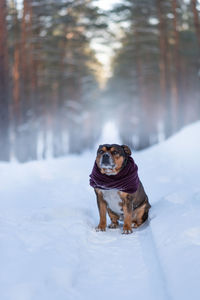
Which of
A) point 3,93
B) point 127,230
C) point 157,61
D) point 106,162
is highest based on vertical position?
point 157,61

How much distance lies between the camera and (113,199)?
5.73 meters

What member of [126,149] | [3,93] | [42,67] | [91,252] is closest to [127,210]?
[126,149]

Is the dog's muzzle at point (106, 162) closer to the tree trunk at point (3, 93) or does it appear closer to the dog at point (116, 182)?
the dog at point (116, 182)

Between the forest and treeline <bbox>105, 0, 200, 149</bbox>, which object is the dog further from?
treeline <bbox>105, 0, 200, 149</bbox>

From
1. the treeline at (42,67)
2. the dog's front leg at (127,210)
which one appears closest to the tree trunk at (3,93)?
the treeline at (42,67)

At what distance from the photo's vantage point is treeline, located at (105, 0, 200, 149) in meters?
20.9

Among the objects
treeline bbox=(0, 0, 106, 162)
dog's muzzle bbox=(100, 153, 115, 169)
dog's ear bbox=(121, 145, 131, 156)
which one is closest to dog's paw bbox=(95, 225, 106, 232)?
dog's muzzle bbox=(100, 153, 115, 169)

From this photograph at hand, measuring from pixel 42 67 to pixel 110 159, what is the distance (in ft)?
79.6

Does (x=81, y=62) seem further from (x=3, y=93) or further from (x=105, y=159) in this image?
(x=105, y=159)

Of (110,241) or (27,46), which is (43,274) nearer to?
(110,241)

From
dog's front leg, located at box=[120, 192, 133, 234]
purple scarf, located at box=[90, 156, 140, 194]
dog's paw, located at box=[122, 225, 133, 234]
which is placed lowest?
dog's paw, located at box=[122, 225, 133, 234]

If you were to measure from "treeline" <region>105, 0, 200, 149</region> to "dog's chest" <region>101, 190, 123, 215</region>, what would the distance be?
1366cm

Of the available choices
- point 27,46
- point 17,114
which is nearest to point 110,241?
point 17,114

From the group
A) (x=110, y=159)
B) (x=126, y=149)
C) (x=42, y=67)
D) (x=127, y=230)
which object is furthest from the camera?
(x=42, y=67)
